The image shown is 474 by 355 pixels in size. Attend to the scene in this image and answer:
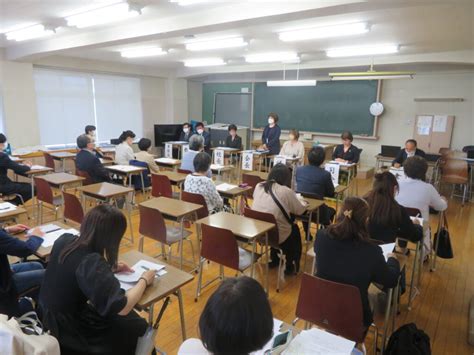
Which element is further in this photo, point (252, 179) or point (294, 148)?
point (294, 148)

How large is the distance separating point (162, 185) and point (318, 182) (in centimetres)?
213

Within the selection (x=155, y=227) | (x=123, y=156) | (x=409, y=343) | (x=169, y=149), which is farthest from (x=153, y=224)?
(x=169, y=149)

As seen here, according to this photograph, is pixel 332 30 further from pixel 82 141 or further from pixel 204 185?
pixel 82 141

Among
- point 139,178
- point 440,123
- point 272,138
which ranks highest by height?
point 440,123

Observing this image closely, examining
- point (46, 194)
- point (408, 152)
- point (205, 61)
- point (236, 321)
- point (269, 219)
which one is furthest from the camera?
point (205, 61)

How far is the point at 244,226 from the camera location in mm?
2721

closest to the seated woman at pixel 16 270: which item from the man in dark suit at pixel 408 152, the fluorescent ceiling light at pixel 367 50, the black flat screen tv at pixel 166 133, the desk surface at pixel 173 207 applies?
the desk surface at pixel 173 207

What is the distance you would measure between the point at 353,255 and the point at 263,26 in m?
3.87

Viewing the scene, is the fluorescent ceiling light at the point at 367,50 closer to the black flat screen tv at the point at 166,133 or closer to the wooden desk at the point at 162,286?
the black flat screen tv at the point at 166,133

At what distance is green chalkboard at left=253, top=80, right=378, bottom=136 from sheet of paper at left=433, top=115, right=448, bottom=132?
Result: 140 centimetres

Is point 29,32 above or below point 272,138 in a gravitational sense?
above

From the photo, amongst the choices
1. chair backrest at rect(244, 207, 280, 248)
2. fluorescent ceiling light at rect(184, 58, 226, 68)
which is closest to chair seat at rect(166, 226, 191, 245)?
chair backrest at rect(244, 207, 280, 248)

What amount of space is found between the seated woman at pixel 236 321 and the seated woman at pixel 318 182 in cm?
299

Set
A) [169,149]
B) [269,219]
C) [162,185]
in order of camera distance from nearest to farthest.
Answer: [269,219], [162,185], [169,149]
